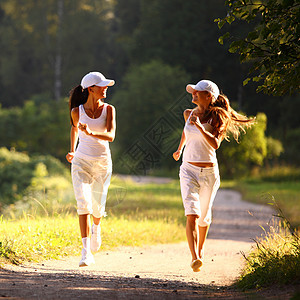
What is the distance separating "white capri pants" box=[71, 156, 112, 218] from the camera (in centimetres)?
709

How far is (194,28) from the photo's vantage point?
44.3 m

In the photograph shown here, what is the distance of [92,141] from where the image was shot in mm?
7031

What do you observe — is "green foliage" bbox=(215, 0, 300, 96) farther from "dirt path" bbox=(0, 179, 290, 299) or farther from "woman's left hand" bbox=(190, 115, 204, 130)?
"dirt path" bbox=(0, 179, 290, 299)

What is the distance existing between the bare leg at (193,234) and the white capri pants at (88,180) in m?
1.22

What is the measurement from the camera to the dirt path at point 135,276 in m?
5.70

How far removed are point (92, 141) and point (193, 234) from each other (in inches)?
62.0

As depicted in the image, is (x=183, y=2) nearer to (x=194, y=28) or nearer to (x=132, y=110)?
(x=194, y=28)

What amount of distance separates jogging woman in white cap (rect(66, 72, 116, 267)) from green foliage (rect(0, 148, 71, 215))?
1091 centimetres

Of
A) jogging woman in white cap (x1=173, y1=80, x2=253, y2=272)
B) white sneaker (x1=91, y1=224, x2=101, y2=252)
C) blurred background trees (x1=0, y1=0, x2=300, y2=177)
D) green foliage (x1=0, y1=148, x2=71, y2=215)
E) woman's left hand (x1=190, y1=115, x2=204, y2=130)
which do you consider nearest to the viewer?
woman's left hand (x1=190, y1=115, x2=204, y2=130)

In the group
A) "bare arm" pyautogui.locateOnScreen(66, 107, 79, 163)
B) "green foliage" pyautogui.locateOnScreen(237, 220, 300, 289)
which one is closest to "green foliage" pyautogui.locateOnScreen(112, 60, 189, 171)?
"bare arm" pyautogui.locateOnScreen(66, 107, 79, 163)

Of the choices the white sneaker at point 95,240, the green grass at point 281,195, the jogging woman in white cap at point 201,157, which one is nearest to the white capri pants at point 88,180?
the white sneaker at point 95,240

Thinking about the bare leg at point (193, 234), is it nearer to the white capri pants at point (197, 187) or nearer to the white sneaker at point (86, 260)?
the white capri pants at point (197, 187)

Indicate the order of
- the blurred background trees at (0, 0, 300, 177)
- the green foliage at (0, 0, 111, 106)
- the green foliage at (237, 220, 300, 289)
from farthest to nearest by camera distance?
1. the green foliage at (0, 0, 111, 106)
2. the blurred background trees at (0, 0, 300, 177)
3. the green foliage at (237, 220, 300, 289)

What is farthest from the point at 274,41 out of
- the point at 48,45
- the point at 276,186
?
the point at 48,45
